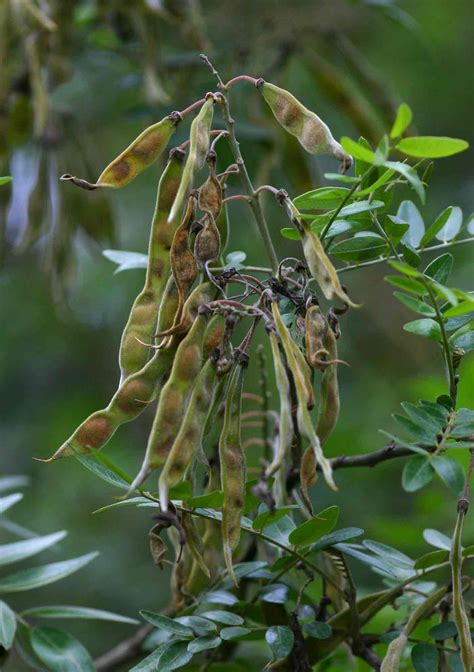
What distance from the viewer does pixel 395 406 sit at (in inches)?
100

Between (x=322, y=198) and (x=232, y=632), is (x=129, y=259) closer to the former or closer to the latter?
(x=322, y=198)

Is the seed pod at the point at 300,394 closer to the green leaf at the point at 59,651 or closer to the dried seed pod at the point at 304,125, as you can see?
the dried seed pod at the point at 304,125

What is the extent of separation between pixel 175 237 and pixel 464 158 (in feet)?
8.03

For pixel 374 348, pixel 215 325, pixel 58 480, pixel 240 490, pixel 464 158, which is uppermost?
pixel 464 158

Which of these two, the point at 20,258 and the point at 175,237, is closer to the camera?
the point at 175,237

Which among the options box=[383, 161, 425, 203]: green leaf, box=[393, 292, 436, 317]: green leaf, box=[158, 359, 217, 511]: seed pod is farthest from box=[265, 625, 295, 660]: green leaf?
box=[383, 161, 425, 203]: green leaf

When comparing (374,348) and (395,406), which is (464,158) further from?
(395,406)

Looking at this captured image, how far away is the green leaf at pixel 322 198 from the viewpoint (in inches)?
33.7

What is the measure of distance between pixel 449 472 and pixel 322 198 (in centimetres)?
27

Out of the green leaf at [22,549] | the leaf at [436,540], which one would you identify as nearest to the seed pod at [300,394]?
the leaf at [436,540]

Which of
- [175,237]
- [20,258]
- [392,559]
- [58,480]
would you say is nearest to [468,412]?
[392,559]

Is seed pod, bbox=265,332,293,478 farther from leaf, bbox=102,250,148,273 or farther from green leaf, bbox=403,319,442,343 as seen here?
leaf, bbox=102,250,148,273

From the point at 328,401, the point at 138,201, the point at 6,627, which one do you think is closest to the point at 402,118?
the point at 328,401

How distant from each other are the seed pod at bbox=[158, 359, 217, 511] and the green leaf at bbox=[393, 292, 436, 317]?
Result: 18 centimetres
